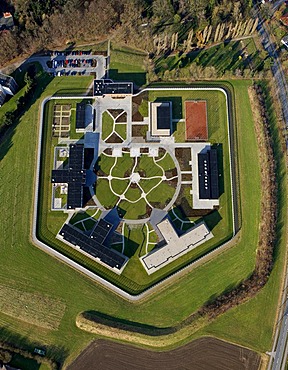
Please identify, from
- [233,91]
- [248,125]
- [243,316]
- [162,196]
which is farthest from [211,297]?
[233,91]

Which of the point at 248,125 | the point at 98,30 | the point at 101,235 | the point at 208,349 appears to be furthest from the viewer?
the point at 98,30

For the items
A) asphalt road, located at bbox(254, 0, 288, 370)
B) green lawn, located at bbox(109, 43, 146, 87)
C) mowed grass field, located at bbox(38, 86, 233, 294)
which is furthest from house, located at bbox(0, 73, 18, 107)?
asphalt road, located at bbox(254, 0, 288, 370)

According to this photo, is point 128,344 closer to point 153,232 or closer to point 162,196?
point 153,232

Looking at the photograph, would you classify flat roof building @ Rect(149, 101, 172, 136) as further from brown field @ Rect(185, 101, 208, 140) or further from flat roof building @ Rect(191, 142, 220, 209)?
flat roof building @ Rect(191, 142, 220, 209)

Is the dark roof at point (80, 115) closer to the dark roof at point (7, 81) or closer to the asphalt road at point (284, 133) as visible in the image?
the dark roof at point (7, 81)

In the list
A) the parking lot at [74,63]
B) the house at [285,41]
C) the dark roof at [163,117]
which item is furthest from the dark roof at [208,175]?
the house at [285,41]
